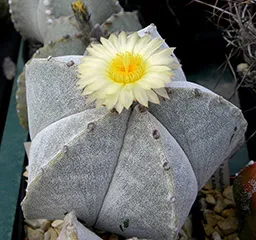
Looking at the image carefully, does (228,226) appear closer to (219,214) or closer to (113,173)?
(219,214)

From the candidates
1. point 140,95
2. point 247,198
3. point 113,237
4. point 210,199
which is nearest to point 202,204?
point 210,199

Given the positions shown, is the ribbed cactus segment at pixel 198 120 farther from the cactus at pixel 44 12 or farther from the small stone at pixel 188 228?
the cactus at pixel 44 12

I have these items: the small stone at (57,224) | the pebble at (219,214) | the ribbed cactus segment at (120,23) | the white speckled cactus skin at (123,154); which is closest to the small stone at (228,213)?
the pebble at (219,214)

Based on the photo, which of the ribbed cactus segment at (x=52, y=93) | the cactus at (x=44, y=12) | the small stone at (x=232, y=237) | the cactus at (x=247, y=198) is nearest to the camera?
the ribbed cactus segment at (x=52, y=93)

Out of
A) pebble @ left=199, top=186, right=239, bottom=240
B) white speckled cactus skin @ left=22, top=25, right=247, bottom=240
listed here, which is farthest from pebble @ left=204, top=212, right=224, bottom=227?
white speckled cactus skin @ left=22, top=25, right=247, bottom=240

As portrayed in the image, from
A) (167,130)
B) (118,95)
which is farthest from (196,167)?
(118,95)

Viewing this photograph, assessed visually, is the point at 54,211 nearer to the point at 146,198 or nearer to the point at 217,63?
the point at 146,198
